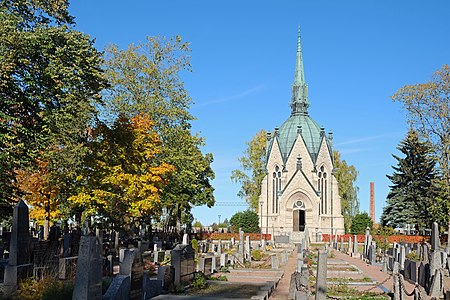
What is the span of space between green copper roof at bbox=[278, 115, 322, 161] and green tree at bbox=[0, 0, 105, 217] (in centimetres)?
4334

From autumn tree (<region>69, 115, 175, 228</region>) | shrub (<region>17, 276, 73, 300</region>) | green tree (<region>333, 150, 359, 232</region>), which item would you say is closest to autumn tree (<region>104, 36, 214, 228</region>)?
autumn tree (<region>69, 115, 175, 228</region>)

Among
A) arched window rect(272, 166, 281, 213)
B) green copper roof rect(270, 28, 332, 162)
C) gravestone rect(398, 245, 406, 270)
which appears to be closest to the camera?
gravestone rect(398, 245, 406, 270)

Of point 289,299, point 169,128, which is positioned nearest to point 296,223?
point 169,128

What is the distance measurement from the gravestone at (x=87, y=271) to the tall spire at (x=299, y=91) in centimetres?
5926

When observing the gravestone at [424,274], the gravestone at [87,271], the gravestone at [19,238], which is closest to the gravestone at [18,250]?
the gravestone at [19,238]

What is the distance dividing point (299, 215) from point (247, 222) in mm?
6308

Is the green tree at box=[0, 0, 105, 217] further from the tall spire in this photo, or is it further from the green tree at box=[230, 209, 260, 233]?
the tall spire

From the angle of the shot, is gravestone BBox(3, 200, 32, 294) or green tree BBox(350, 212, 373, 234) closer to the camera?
gravestone BBox(3, 200, 32, 294)

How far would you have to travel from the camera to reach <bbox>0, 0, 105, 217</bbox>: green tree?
63.3 ft

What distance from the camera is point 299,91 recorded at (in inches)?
2687

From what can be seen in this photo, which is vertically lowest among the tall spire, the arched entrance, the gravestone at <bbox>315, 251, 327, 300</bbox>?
the gravestone at <bbox>315, 251, 327, 300</bbox>

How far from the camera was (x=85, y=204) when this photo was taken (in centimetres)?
2753

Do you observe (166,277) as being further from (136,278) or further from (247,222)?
(247,222)

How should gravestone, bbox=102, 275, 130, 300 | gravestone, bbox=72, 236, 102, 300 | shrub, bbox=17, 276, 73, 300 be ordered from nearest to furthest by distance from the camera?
gravestone, bbox=72, 236, 102, 300 < shrub, bbox=17, 276, 73, 300 < gravestone, bbox=102, 275, 130, 300
